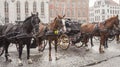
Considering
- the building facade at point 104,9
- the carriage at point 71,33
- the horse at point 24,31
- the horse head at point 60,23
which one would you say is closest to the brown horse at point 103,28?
the carriage at point 71,33

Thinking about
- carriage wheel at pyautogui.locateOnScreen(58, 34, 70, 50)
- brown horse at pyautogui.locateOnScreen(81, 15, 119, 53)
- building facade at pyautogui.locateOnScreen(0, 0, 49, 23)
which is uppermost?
building facade at pyautogui.locateOnScreen(0, 0, 49, 23)

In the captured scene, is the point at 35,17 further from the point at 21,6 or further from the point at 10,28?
the point at 21,6

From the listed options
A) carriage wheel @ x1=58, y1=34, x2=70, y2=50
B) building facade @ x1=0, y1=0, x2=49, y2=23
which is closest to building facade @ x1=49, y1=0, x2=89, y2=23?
building facade @ x1=0, y1=0, x2=49, y2=23

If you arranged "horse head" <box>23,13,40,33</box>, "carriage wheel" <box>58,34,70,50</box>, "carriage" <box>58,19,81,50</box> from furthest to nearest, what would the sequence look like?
"carriage" <box>58,19,81,50</box> → "carriage wheel" <box>58,34,70,50</box> → "horse head" <box>23,13,40,33</box>

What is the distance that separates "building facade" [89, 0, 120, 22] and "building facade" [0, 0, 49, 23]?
3847 cm

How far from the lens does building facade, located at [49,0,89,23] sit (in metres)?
68.4

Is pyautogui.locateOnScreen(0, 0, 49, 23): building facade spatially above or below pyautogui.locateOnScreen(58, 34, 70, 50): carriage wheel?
above

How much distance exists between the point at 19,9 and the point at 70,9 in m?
16.8

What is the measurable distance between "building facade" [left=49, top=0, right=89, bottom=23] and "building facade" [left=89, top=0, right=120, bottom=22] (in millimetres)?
23684

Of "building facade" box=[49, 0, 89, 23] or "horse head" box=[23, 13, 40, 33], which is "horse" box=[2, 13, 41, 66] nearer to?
"horse head" box=[23, 13, 40, 33]

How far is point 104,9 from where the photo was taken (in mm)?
95125

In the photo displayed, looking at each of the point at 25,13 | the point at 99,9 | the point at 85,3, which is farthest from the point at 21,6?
the point at 99,9

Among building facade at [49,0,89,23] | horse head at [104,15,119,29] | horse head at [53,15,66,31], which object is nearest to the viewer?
horse head at [53,15,66,31]

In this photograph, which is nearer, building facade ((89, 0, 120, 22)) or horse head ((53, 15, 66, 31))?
horse head ((53, 15, 66, 31))
